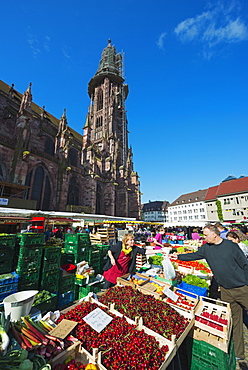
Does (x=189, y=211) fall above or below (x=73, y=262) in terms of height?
above

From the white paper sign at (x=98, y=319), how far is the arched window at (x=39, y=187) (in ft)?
57.1

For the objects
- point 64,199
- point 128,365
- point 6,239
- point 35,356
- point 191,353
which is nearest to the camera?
point 35,356

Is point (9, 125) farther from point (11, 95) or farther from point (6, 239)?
point (6, 239)

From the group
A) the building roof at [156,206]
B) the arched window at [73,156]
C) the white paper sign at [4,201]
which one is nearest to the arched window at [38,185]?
the white paper sign at [4,201]

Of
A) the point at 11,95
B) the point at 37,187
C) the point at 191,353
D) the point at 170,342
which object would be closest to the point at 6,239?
the point at 170,342

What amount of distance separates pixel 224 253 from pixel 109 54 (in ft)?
207

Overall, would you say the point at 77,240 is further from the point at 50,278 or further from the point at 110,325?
the point at 110,325

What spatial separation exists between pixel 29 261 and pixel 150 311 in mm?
3414

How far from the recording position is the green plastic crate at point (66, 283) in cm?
493

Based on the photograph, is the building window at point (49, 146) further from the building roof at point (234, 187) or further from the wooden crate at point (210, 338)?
the building roof at point (234, 187)

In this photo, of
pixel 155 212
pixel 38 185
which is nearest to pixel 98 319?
pixel 38 185

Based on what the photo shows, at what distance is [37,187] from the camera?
60.6ft

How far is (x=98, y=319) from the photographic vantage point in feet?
8.09

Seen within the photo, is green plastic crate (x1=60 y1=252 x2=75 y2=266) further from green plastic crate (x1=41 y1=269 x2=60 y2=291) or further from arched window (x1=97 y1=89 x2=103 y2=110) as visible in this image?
arched window (x1=97 y1=89 x2=103 y2=110)
